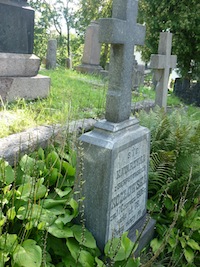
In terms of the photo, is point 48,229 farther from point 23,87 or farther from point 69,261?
point 23,87

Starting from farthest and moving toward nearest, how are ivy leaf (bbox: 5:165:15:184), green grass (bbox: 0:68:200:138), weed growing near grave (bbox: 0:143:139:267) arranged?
green grass (bbox: 0:68:200:138) → ivy leaf (bbox: 5:165:15:184) → weed growing near grave (bbox: 0:143:139:267)

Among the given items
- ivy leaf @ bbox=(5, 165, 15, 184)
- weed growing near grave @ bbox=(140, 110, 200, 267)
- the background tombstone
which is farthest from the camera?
the background tombstone

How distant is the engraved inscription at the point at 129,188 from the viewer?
240cm

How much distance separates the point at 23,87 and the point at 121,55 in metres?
2.54

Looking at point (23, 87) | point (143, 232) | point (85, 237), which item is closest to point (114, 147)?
point (85, 237)

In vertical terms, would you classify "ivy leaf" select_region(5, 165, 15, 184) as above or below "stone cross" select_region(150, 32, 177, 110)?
below

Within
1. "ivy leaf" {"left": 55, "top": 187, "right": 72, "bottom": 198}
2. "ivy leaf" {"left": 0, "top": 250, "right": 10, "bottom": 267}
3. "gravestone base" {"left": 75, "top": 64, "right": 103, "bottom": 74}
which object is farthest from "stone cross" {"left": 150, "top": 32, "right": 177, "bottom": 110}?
"gravestone base" {"left": 75, "top": 64, "right": 103, "bottom": 74}

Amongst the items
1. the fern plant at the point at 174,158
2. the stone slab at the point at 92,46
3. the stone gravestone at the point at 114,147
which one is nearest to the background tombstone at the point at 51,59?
the stone slab at the point at 92,46

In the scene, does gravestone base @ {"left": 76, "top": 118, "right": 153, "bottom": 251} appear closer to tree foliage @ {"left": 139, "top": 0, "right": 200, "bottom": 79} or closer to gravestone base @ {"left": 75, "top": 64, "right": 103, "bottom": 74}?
gravestone base @ {"left": 75, "top": 64, "right": 103, "bottom": 74}

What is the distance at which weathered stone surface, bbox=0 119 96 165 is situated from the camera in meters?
2.61

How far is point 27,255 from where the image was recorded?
1815 millimetres

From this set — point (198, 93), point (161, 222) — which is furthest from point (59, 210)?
point (198, 93)

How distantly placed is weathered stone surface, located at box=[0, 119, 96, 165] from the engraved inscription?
0.65 meters

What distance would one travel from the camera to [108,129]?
2.39 metres
